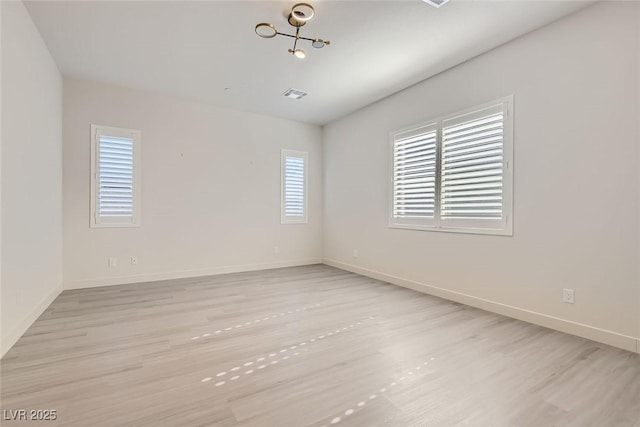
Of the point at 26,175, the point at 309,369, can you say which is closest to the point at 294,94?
the point at 26,175

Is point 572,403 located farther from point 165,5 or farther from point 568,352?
point 165,5

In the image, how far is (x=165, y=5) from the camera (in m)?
2.63

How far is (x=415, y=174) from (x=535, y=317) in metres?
2.21

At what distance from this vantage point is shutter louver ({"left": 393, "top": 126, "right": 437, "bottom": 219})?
4.05m

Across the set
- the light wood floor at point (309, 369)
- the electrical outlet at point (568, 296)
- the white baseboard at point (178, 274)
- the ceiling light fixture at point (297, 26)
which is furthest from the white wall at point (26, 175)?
the electrical outlet at point (568, 296)

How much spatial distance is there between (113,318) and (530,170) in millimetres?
4501

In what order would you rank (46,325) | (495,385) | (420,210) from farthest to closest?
(420,210)
(46,325)
(495,385)

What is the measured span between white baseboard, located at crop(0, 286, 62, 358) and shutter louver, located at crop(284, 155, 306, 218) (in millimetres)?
3631

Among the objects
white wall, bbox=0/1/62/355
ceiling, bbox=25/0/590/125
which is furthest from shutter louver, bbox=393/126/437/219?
white wall, bbox=0/1/62/355

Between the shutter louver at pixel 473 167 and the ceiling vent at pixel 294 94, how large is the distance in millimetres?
2128

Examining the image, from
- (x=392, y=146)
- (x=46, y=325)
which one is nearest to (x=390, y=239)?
(x=392, y=146)

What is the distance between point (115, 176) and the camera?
14.4 feet

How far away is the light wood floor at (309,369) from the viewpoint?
165cm

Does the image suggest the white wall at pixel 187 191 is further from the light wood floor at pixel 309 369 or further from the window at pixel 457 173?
the window at pixel 457 173
